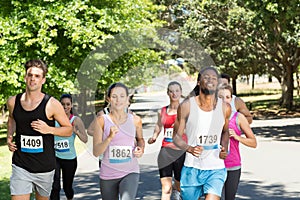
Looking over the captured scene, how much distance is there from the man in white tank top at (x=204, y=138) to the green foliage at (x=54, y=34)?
1275 centimetres

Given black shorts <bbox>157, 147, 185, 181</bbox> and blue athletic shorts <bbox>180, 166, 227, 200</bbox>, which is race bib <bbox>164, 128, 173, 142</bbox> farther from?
blue athletic shorts <bbox>180, 166, 227, 200</bbox>

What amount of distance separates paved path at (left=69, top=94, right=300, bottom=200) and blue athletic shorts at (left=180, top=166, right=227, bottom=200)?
150cm

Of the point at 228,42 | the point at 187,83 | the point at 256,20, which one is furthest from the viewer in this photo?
the point at 228,42

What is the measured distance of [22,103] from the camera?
5.17 meters

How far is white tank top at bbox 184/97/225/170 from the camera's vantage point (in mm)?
5148

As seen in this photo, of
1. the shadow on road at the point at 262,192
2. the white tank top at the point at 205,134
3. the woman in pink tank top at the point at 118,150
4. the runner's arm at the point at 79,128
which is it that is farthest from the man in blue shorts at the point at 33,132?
the shadow on road at the point at 262,192

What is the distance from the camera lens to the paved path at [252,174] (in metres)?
8.33

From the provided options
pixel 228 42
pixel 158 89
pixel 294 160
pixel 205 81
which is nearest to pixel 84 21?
pixel 294 160

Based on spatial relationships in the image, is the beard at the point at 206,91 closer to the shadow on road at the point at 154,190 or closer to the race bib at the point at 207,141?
the race bib at the point at 207,141

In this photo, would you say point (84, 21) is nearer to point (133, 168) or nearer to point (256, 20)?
point (256, 20)

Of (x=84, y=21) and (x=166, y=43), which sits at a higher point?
(x=84, y=21)

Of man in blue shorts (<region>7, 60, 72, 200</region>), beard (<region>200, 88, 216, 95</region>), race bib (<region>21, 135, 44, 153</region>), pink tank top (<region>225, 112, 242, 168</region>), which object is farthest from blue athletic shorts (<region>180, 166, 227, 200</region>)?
race bib (<region>21, 135, 44, 153</region>)

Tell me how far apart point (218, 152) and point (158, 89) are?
4.74 ft

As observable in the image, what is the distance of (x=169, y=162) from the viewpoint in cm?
720
